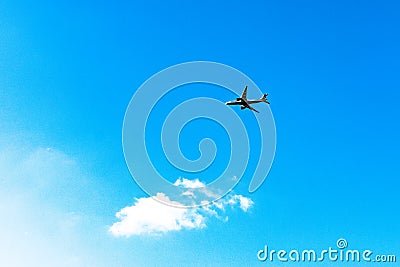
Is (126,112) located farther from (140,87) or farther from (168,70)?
(168,70)

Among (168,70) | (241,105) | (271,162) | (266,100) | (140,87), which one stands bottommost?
(271,162)

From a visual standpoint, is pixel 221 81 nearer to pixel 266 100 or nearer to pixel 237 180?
pixel 237 180

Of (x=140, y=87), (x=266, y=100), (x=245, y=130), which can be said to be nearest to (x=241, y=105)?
(x=266, y=100)

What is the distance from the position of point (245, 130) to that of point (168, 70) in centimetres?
1037

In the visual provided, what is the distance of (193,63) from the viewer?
43.6 m

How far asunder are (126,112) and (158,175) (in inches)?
283

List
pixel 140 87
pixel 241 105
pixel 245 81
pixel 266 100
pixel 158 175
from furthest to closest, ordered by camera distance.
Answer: pixel 266 100, pixel 241 105, pixel 245 81, pixel 140 87, pixel 158 175

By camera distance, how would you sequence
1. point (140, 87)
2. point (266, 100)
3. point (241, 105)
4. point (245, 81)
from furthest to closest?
point (266, 100), point (241, 105), point (245, 81), point (140, 87)

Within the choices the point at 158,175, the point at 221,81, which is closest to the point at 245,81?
the point at 221,81

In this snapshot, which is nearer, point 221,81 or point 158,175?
point 158,175

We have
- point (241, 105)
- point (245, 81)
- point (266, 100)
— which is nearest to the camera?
point (245, 81)

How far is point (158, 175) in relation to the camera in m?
37.9

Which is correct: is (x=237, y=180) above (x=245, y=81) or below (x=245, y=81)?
below

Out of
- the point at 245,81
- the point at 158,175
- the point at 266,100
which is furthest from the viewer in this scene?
the point at 266,100
